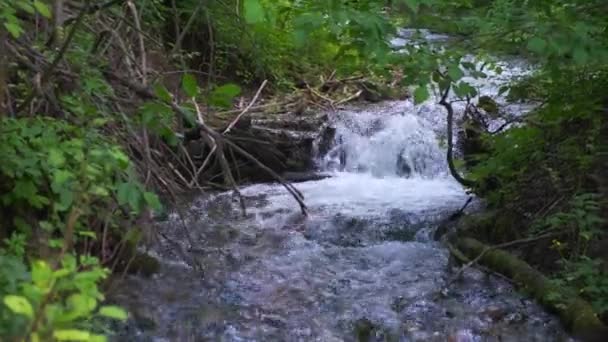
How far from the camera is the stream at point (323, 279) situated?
16.0ft

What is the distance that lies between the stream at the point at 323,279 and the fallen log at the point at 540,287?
94 millimetres

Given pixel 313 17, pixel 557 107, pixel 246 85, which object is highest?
pixel 313 17

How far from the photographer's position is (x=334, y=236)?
7.07 meters

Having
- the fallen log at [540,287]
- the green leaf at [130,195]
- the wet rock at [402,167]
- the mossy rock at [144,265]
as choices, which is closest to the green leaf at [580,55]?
the fallen log at [540,287]

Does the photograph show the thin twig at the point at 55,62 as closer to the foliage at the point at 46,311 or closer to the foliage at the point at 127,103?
the foliage at the point at 127,103

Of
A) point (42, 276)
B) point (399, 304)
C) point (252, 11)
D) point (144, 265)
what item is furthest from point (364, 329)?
point (42, 276)

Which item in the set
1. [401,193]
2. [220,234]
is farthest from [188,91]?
[401,193]

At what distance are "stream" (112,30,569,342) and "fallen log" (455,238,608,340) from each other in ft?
0.31

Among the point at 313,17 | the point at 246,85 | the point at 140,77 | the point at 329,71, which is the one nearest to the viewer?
the point at 313,17

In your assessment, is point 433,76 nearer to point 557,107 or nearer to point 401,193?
point 557,107

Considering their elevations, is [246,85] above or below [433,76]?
below

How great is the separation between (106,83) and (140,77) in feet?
1.60

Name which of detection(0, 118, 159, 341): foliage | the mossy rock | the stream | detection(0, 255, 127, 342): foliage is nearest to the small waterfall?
the stream

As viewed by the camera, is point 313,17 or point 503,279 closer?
point 313,17
